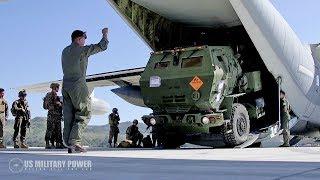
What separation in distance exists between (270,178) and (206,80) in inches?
260

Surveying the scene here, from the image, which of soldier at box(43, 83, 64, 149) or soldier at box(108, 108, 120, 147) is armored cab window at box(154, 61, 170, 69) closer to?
soldier at box(43, 83, 64, 149)

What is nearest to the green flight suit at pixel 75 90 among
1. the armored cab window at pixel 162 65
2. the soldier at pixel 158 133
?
the armored cab window at pixel 162 65

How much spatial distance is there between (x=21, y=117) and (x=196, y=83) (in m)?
4.49

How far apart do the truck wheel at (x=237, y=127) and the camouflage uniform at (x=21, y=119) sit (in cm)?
489

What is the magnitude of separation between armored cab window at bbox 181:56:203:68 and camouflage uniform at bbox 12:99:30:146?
415 centimetres

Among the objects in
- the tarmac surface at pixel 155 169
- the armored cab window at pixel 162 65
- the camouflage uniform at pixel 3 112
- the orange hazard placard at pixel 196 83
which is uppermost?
the armored cab window at pixel 162 65

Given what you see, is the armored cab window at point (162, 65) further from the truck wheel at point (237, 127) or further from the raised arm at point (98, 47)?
the raised arm at point (98, 47)

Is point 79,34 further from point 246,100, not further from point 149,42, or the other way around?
point 246,100

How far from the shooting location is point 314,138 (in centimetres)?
1380

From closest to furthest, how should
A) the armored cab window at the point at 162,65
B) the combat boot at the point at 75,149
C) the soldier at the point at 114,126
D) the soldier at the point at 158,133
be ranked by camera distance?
the combat boot at the point at 75,149 → the armored cab window at the point at 162,65 → the soldier at the point at 158,133 → the soldier at the point at 114,126

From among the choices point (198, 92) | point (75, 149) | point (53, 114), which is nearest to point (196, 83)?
point (198, 92)

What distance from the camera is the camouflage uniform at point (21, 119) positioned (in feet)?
34.6

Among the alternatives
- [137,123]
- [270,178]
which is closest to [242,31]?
[137,123]

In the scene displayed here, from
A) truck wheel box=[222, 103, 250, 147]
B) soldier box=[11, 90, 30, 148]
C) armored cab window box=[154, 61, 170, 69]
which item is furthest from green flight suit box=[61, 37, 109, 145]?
soldier box=[11, 90, 30, 148]
